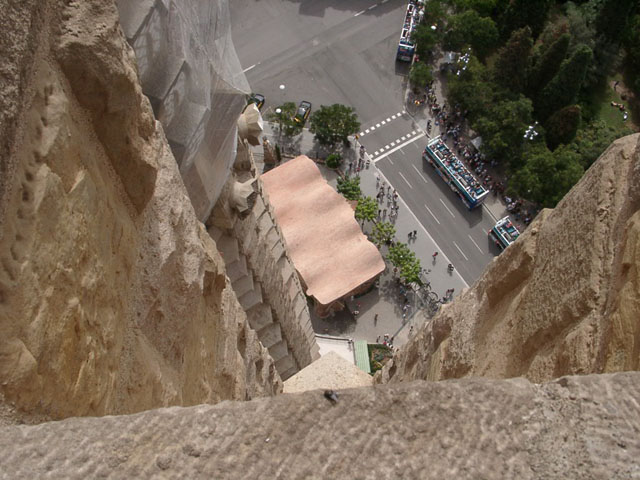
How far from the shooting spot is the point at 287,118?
2258cm

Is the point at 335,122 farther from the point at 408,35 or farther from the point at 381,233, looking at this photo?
the point at 408,35

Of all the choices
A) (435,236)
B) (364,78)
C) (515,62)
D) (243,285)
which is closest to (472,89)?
(515,62)

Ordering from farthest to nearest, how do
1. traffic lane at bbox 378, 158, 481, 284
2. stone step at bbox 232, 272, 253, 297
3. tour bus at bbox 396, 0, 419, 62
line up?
tour bus at bbox 396, 0, 419, 62 < traffic lane at bbox 378, 158, 481, 284 < stone step at bbox 232, 272, 253, 297

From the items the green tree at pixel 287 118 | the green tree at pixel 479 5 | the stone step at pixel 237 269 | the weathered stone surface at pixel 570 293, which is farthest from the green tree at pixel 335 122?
the weathered stone surface at pixel 570 293

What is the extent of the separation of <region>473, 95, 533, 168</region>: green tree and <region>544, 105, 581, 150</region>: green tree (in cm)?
82

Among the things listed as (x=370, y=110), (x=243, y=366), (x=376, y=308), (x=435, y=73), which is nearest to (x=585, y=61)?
(x=435, y=73)

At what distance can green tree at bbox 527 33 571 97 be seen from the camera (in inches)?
874

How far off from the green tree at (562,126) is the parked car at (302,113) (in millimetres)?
9067

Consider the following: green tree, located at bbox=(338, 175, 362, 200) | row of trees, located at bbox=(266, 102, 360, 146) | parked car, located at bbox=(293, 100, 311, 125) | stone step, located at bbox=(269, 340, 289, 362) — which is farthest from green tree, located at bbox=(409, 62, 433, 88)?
stone step, located at bbox=(269, 340, 289, 362)

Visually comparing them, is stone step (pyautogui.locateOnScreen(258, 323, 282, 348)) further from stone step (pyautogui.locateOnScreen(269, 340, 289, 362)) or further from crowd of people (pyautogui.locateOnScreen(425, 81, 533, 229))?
crowd of people (pyautogui.locateOnScreen(425, 81, 533, 229))

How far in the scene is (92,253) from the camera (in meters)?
3.89

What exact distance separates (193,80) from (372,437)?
4860 millimetres

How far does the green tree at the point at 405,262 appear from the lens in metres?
20.4

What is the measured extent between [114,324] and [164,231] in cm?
113
